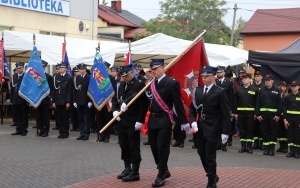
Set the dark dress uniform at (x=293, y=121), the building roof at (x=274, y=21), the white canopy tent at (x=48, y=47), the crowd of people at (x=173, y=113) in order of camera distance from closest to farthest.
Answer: the crowd of people at (x=173, y=113) < the dark dress uniform at (x=293, y=121) < the white canopy tent at (x=48, y=47) < the building roof at (x=274, y=21)

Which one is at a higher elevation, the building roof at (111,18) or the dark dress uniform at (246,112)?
the building roof at (111,18)

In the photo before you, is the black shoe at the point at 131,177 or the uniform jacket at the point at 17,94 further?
the uniform jacket at the point at 17,94

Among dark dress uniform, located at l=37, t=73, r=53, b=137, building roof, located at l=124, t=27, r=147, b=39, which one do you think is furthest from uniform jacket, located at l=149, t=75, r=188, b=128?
building roof, located at l=124, t=27, r=147, b=39

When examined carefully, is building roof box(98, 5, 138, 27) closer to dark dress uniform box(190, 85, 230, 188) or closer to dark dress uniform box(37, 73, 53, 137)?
dark dress uniform box(37, 73, 53, 137)

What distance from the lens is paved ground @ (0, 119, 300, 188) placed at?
852 cm

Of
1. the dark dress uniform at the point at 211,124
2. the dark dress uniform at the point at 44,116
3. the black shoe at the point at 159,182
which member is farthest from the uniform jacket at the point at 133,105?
the dark dress uniform at the point at 44,116

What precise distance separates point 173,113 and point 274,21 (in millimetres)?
48639

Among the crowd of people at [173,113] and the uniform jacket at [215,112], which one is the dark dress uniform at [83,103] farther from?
the uniform jacket at [215,112]

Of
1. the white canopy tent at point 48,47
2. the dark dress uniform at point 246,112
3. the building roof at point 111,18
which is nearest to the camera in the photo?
the dark dress uniform at point 246,112

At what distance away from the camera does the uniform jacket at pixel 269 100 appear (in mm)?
12375

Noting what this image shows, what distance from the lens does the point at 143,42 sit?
56.3ft

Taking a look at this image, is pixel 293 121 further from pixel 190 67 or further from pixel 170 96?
pixel 170 96

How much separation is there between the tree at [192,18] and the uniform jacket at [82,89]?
36.0 m

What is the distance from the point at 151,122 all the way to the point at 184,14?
44107 mm
